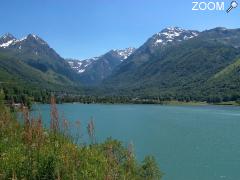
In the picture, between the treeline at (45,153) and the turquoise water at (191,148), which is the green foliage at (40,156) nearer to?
the treeline at (45,153)

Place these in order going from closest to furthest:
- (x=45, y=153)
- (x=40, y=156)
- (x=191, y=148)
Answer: (x=40, y=156) → (x=45, y=153) → (x=191, y=148)

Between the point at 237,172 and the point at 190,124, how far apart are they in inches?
3756

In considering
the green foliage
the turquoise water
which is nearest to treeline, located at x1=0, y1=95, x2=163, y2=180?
the green foliage

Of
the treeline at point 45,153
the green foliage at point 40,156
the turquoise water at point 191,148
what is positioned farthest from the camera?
the turquoise water at point 191,148

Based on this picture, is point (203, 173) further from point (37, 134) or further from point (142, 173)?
point (37, 134)

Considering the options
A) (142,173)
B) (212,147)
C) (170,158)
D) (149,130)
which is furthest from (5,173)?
(149,130)

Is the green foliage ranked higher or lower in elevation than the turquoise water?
higher

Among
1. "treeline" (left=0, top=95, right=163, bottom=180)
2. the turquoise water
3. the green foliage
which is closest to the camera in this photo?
"treeline" (left=0, top=95, right=163, bottom=180)

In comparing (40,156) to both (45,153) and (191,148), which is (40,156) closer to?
(45,153)

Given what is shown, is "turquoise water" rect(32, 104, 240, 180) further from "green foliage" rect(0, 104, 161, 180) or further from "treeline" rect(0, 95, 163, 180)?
"treeline" rect(0, 95, 163, 180)

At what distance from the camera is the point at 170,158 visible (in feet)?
318

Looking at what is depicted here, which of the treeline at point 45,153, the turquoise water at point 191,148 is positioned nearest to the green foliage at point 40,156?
the treeline at point 45,153

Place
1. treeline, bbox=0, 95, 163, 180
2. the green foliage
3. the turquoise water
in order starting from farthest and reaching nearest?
the turquoise water
the green foliage
treeline, bbox=0, 95, 163, 180

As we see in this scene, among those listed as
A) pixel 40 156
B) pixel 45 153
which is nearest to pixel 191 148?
pixel 45 153
